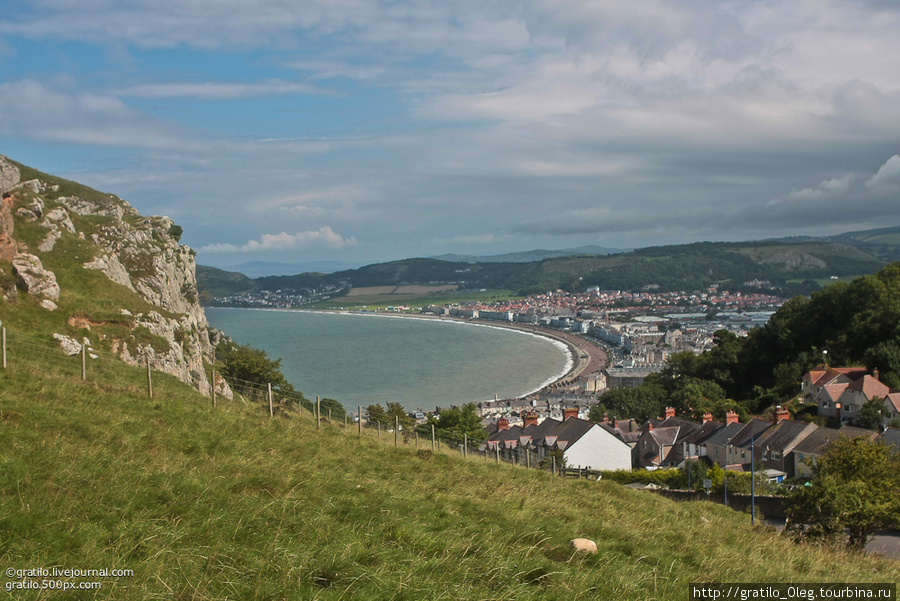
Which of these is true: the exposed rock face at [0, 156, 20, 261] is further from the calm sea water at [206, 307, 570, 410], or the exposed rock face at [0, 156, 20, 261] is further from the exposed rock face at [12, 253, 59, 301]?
the calm sea water at [206, 307, 570, 410]

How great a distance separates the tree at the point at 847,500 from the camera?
1188cm

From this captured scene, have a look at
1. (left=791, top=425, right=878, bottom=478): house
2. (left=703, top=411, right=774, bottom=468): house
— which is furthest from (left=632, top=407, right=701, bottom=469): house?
(left=791, top=425, right=878, bottom=478): house

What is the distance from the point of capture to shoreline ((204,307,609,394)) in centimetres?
8053

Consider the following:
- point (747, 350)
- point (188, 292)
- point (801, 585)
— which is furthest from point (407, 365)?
point (801, 585)

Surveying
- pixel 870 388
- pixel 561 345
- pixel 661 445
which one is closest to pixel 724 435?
pixel 661 445

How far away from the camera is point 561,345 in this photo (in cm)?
12044

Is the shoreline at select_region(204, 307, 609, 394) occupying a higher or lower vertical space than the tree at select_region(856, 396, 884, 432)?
lower

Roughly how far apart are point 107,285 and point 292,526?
86.8 ft

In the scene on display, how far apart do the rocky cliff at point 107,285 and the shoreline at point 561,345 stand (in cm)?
3711

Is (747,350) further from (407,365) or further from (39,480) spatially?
(39,480)

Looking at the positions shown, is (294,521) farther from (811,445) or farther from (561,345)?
(561,345)

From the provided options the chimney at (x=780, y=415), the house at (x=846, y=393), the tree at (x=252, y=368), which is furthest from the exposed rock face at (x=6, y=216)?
the house at (x=846, y=393)

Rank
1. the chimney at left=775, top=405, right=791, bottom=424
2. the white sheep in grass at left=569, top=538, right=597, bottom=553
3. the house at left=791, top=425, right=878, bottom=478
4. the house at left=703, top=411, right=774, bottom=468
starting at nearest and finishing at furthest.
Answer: the white sheep in grass at left=569, top=538, right=597, bottom=553 → the house at left=791, top=425, right=878, bottom=478 → the house at left=703, top=411, right=774, bottom=468 → the chimney at left=775, top=405, right=791, bottom=424

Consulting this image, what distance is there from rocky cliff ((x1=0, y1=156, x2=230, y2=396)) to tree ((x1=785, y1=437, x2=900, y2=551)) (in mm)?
19554
